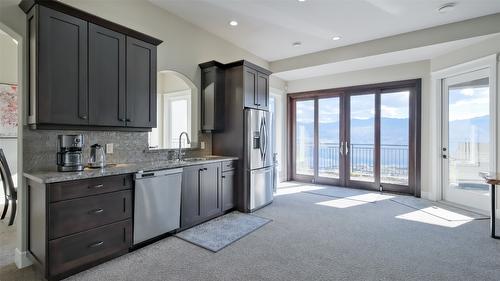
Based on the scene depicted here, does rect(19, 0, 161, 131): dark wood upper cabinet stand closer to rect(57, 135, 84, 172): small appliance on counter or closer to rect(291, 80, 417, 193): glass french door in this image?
rect(57, 135, 84, 172): small appliance on counter

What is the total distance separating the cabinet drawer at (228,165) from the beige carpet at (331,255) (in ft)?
3.53

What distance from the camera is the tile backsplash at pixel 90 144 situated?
2.45 meters

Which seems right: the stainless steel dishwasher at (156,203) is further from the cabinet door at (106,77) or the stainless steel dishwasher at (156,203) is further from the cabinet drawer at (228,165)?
the cabinet drawer at (228,165)

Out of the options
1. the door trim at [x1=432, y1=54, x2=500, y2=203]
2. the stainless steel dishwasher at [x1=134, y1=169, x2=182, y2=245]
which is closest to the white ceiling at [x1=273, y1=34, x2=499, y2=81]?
the door trim at [x1=432, y1=54, x2=500, y2=203]

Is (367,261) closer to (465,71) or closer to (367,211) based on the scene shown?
(367,211)

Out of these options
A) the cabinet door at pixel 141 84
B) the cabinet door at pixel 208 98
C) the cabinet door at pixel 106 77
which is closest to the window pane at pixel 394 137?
the cabinet door at pixel 208 98

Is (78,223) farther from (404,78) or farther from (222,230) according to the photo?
(404,78)

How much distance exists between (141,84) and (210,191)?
172cm

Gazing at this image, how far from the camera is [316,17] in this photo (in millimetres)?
3908

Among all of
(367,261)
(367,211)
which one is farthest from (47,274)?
(367,211)

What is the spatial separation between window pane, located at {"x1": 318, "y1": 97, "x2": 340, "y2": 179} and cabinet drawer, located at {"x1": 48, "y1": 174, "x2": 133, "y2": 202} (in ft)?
16.1

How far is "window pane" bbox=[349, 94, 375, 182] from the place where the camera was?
5.76 meters

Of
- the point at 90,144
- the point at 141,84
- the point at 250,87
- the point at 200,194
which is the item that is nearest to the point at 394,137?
the point at 250,87

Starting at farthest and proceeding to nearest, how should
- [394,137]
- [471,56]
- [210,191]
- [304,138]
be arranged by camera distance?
[304,138] < [394,137] < [471,56] < [210,191]
